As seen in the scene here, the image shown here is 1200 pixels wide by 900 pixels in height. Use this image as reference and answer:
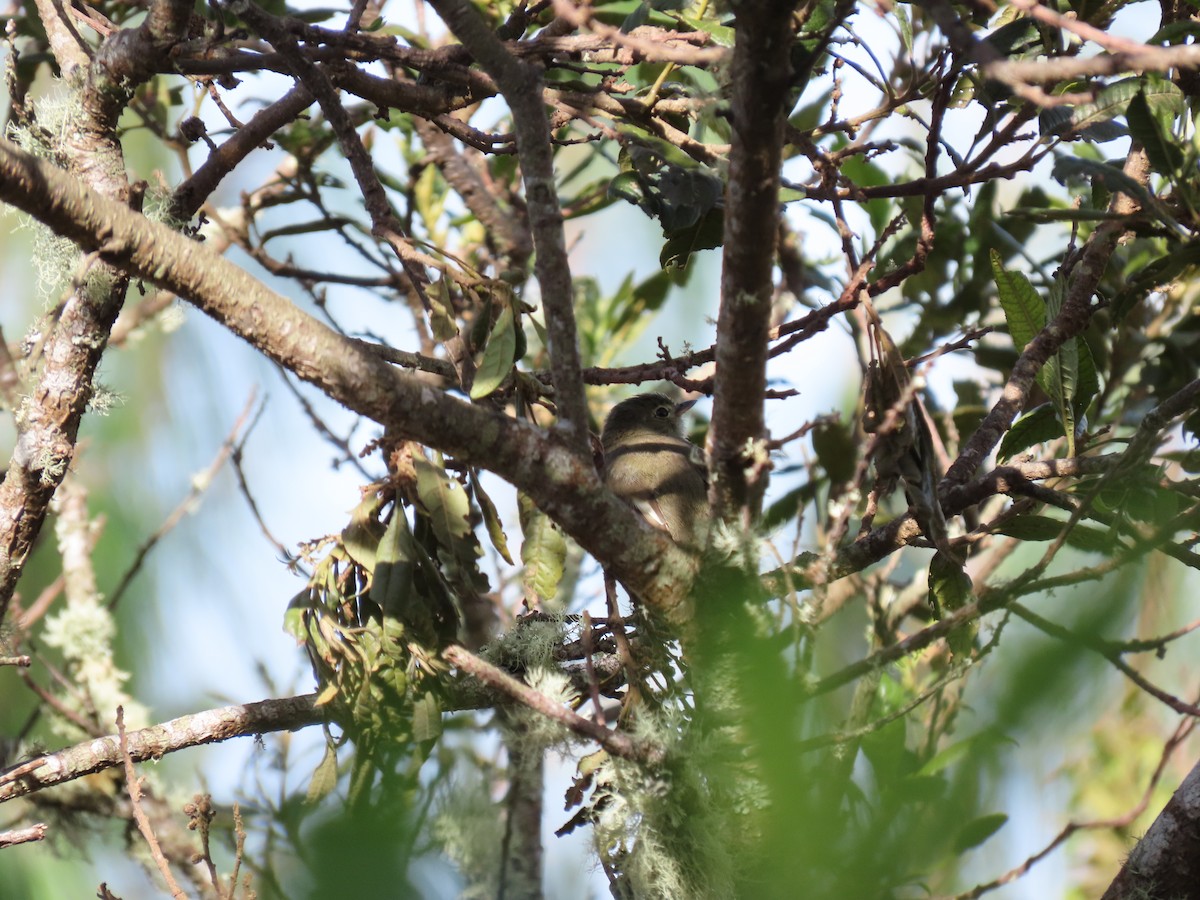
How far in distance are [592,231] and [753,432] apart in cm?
439

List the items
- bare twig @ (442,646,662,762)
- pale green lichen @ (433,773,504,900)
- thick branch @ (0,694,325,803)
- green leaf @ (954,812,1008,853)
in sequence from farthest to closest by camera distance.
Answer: thick branch @ (0,694,325,803), bare twig @ (442,646,662,762), pale green lichen @ (433,773,504,900), green leaf @ (954,812,1008,853)

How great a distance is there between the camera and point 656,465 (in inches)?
134

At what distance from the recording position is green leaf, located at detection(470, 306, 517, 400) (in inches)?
67.0

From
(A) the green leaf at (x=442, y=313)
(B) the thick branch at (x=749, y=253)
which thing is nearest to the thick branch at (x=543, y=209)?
(B) the thick branch at (x=749, y=253)

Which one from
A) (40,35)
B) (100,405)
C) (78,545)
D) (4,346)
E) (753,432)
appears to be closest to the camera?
(753,432)

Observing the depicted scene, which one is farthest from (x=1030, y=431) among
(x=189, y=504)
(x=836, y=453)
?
(x=189, y=504)

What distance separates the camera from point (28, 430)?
6.82 ft

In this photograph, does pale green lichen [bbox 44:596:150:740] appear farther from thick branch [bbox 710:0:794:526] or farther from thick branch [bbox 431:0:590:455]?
thick branch [bbox 710:0:794:526]

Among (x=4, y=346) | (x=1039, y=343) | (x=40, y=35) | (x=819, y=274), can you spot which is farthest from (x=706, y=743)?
(x=40, y=35)

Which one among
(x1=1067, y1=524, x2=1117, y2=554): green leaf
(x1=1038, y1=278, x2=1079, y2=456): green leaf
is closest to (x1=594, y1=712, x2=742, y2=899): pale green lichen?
(x1=1067, y1=524, x2=1117, y2=554): green leaf

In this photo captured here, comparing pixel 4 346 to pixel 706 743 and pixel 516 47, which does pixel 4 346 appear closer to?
pixel 516 47

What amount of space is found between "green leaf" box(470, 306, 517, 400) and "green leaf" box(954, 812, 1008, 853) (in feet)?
3.26

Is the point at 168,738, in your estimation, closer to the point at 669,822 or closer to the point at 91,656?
the point at 669,822

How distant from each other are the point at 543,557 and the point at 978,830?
1.32 metres
